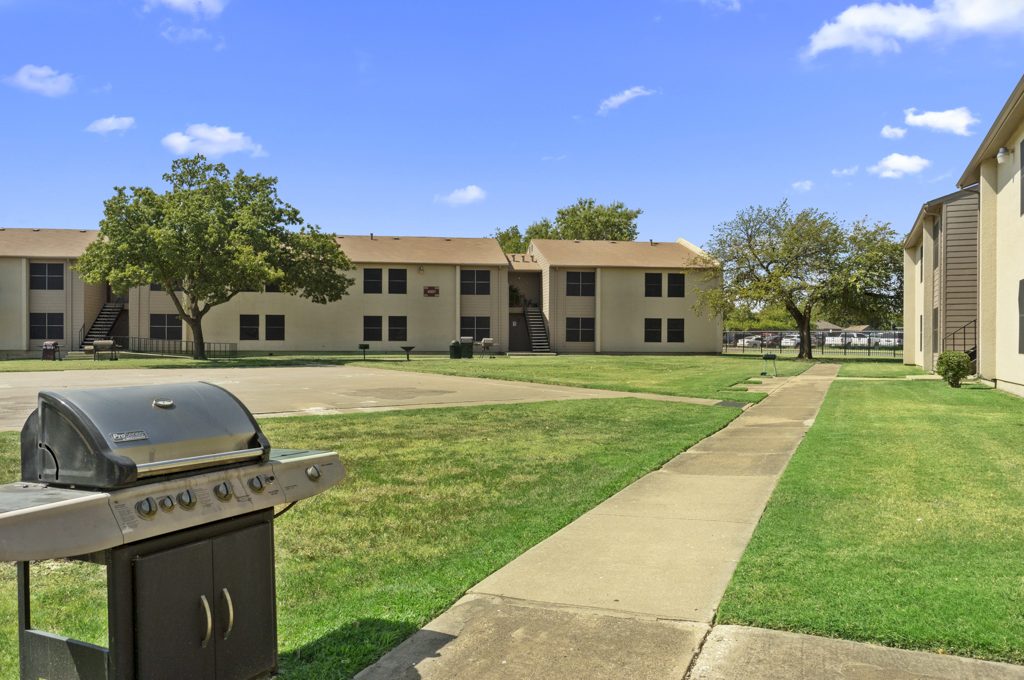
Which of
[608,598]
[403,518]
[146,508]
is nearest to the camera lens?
[146,508]

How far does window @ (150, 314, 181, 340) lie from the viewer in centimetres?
4650

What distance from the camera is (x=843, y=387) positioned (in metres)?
21.7

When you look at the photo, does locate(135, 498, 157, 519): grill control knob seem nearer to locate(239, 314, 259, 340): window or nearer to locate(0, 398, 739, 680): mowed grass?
locate(0, 398, 739, 680): mowed grass

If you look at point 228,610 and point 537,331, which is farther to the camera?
point 537,331

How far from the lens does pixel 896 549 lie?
553 cm

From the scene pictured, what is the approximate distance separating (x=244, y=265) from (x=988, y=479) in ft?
97.4

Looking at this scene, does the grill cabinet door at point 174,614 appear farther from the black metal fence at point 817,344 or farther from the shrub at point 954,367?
the black metal fence at point 817,344

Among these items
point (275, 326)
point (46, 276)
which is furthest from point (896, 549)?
point (46, 276)

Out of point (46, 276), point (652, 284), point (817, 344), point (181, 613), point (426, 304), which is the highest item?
point (46, 276)

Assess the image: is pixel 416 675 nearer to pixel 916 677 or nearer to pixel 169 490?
pixel 169 490

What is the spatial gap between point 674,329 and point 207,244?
30.3 meters

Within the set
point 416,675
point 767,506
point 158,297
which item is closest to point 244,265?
point 158,297

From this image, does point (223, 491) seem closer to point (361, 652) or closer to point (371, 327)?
point (361, 652)

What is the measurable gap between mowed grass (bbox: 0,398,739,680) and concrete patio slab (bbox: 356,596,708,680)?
20 centimetres
